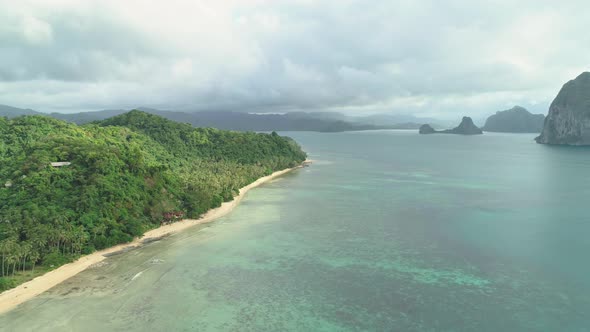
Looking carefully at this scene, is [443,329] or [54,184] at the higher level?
[54,184]

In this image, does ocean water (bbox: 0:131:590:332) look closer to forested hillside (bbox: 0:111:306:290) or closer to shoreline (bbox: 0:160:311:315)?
shoreline (bbox: 0:160:311:315)

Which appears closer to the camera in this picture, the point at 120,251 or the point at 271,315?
the point at 271,315

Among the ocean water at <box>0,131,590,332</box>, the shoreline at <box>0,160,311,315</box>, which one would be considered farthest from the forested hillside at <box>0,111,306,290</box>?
the ocean water at <box>0,131,590,332</box>

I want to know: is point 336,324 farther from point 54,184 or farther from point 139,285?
point 54,184

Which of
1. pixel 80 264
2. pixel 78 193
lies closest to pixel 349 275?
pixel 80 264

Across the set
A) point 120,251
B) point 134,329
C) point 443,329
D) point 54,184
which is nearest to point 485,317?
point 443,329

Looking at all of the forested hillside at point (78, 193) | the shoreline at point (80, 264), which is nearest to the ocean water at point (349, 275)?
the shoreline at point (80, 264)

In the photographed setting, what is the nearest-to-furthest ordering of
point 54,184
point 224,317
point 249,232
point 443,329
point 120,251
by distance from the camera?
point 443,329 < point 224,317 < point 120,251 < point 54,184 < point 249,232
